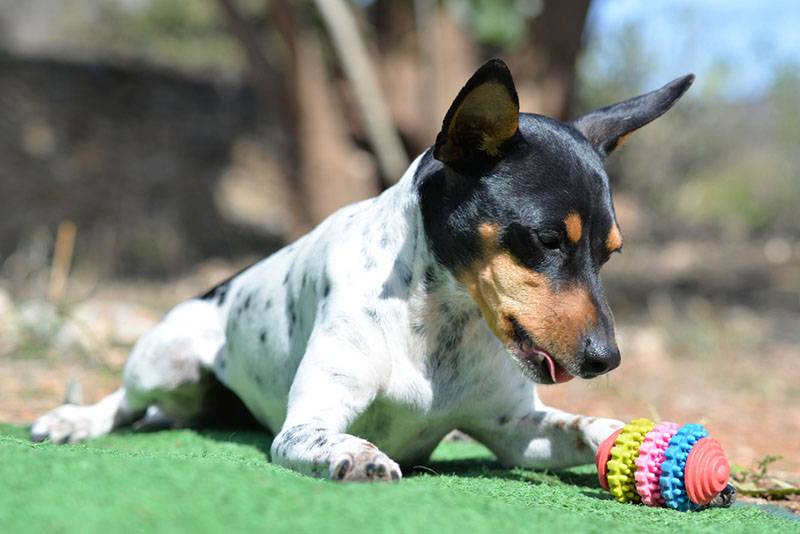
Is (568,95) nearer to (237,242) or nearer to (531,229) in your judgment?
(237,242)

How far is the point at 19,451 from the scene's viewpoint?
2.83m

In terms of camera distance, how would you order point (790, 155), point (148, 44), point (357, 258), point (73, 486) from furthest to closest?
point (148, 44) → point (790, 155) → point (357, 258) → point (73, 486)

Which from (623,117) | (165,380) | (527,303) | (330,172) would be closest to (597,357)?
(527,303)

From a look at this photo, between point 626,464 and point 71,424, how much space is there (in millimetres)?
2647

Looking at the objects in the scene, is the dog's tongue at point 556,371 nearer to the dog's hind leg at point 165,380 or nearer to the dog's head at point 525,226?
the dog's head at point 525,226

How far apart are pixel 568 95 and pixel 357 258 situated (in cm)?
679

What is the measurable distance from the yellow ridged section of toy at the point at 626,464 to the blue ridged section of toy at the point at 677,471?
4.4 inches

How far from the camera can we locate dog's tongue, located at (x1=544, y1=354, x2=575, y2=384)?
3.33 metres

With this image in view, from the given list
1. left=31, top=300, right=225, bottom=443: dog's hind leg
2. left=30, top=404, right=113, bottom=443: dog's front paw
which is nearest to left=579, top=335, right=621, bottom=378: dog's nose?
left=31, top=300, right=225, bottom=443: dog's hind leg

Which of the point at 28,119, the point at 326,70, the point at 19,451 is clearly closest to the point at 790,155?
the point at 326,70

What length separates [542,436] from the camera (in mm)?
4012

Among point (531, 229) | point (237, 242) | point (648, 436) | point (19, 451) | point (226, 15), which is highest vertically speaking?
point (226, 15)

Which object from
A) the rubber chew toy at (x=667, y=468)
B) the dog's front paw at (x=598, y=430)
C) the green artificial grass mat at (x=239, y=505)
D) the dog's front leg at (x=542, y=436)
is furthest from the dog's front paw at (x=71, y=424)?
the rubber chew toy at (x=667, y=468)

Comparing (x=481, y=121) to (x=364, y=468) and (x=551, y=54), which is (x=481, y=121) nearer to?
(x=364, y=468)
